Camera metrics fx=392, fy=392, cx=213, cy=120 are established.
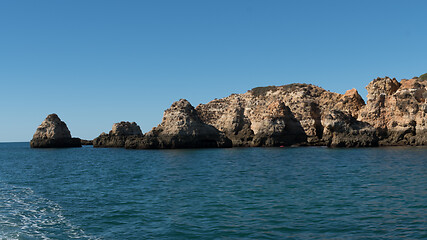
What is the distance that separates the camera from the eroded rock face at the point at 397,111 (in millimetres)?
74375

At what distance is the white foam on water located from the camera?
50.0ft

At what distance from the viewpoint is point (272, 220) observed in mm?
16469

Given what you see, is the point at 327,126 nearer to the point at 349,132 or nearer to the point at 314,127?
the point at 349,132

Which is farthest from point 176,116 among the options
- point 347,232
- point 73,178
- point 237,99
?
point 237,99

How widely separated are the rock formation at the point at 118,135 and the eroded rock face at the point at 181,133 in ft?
88.7

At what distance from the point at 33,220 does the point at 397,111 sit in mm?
76441

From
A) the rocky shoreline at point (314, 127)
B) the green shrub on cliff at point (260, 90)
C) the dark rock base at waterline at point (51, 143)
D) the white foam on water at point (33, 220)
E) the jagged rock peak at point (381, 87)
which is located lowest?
the white foam on water at point (33, 220)

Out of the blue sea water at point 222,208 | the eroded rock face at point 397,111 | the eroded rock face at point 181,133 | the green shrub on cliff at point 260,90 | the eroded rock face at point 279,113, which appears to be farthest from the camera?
the green shrub on cliff at point 260,90

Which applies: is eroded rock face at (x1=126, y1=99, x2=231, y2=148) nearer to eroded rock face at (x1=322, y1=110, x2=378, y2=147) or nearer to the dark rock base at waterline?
eroded rock face at (x1=322, y1=110, x2=378, y2=147)

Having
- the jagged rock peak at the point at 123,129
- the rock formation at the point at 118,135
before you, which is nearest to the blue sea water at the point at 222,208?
the rock formation at the point at 118,135

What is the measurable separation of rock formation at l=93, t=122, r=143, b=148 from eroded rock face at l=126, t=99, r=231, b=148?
88.7ft

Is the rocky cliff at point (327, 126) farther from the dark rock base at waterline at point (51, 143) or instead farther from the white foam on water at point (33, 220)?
the white foam on water at point (33, 220)

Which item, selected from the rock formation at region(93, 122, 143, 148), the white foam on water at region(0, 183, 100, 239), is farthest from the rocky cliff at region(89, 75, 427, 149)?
the white foam on water at region(0, 183, 100, 239)

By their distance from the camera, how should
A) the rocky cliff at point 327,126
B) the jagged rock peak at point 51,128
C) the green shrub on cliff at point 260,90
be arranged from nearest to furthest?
the rocky cliff at point 327,126 < the jagged rock peak at point 51,128 < the green shrub on cliff at point 260,90
